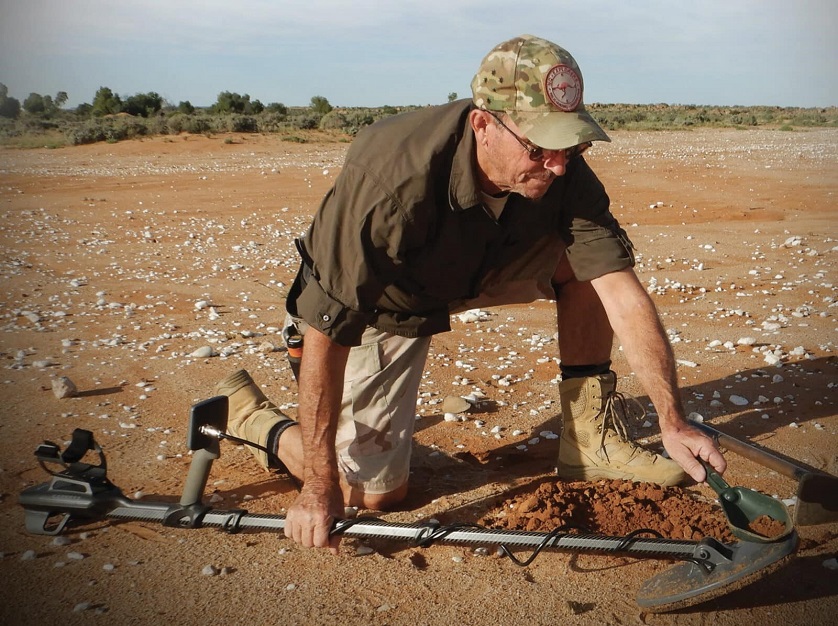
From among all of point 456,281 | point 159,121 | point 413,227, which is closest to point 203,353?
point 456,281

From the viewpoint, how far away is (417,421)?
4.25 metres

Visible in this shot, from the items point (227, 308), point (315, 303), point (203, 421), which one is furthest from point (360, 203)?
point (227, 308)

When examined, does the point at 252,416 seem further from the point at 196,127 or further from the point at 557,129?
the point at 196,127

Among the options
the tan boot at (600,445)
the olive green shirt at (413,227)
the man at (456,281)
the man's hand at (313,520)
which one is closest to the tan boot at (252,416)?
the man at (456,281)

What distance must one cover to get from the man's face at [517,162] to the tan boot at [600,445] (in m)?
1.09

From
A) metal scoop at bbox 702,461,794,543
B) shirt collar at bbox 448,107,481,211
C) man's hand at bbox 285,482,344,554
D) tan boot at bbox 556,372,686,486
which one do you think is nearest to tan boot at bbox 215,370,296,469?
man's hand at bbox 285,482,344,554

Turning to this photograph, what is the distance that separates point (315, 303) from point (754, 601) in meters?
1.79

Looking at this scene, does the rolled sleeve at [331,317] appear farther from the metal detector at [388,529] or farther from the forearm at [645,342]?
the forearm at [645,342]

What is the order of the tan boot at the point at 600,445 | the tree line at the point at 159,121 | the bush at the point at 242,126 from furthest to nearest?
the bush at the point at 242,126 → the tree line at the point at 159,121 → the tan boot at the point at 600,445

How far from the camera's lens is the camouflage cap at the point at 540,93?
2594 millimetres

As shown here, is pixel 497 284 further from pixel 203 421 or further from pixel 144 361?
pixel 144 361

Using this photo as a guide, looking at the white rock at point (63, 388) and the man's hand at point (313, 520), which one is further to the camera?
the white rock at point (63, 388)

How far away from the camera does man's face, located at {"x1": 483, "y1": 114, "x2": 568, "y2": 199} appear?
106 inches

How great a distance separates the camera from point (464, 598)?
8.89 ft
